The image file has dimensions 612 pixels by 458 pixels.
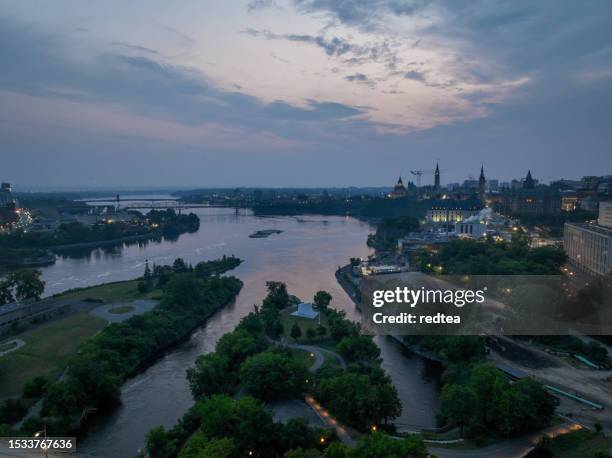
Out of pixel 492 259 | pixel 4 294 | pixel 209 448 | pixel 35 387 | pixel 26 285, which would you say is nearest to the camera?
pixel 209 448

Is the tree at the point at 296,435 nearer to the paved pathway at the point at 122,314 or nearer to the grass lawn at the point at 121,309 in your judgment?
the paved pathway at the point at 122,314

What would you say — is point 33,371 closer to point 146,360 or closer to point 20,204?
point 146,360

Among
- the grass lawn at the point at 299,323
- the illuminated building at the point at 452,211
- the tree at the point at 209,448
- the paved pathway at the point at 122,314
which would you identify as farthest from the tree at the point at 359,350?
the illuminated building at the point at 452,211

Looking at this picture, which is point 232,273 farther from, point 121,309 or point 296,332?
point 296,332

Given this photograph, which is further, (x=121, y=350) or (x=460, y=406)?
(x=121, y=350)

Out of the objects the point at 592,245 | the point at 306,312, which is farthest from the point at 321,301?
the point at 592,245

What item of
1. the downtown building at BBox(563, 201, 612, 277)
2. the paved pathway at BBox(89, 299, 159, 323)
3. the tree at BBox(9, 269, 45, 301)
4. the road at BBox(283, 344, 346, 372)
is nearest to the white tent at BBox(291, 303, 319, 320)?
the road at BBox(283, 344, 346, 372)
